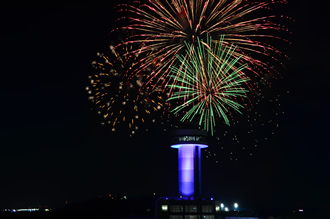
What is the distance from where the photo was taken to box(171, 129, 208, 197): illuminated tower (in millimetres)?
125062

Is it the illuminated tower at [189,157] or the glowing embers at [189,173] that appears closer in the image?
the glowing embers at [189,173]

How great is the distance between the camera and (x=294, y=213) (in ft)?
455

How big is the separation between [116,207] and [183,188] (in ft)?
214

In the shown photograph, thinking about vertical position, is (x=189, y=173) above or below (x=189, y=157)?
below

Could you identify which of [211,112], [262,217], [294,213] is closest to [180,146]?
[262,217]

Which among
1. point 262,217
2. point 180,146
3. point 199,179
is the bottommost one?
point 262,217

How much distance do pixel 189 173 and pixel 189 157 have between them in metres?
4.62

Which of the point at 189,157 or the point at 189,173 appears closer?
the point at 189,173

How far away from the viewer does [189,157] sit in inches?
4985

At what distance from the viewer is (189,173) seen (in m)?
125

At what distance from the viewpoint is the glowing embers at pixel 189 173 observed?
410ft

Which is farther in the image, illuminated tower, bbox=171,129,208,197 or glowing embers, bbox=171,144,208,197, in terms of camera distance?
illuminated tower, bbox=171,129,208,197

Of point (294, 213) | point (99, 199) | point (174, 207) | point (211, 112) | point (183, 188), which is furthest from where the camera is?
point (99, 199)

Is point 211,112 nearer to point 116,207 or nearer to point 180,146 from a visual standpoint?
point 180,146
